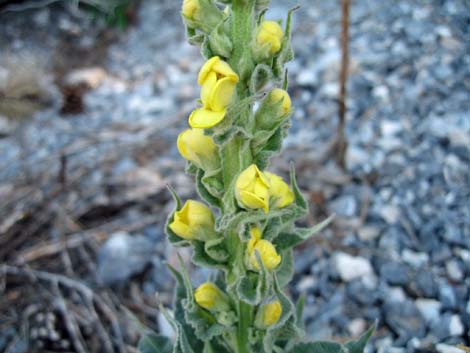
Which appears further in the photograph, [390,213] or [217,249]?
[390,213]

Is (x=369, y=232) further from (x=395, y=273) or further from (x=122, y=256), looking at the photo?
(x=122, y=256)

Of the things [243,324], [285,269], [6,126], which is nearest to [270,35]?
[285,269]

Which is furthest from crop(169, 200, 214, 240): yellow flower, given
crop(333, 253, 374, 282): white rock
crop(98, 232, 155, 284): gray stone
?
crop(98, 232, 155, 284): gray stone

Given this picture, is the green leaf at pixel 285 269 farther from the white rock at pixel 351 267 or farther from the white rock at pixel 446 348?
the white rock at pixel 351 267

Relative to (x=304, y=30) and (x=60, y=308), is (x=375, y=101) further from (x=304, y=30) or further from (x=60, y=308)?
(x=60, y=308)

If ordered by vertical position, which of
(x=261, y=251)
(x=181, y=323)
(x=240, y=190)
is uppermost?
(x=240, y=190)

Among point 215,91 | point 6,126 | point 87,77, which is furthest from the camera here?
point 87,77

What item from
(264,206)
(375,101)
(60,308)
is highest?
(264,206)

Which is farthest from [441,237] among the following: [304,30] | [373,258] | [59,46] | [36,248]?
[59,46]
